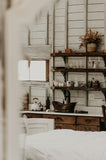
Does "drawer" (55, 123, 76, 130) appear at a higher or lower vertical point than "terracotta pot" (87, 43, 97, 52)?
lower

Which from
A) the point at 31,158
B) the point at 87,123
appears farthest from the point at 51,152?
the point at 87,123

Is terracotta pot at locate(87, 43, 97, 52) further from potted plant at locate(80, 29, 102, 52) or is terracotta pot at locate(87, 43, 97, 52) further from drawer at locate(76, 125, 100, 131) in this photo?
drawer at locate(76, 125, 100, 131)

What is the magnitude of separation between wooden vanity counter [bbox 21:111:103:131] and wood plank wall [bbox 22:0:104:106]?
23.3 inches

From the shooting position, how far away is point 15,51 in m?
0.77

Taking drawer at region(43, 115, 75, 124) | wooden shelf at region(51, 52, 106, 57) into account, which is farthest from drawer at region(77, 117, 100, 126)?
wooden shelf at region(51, 52, 106, 57)

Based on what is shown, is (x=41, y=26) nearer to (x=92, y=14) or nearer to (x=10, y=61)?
(x=92, y=14)

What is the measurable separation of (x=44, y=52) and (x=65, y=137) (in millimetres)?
3222

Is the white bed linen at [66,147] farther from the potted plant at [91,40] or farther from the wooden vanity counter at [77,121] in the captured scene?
the potted plant at [91,40]

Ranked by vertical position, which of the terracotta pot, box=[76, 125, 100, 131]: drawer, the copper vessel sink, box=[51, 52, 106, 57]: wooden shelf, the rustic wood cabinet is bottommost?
box=[76, 125, 100, 131]: drawer

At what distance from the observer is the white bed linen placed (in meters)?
2.56

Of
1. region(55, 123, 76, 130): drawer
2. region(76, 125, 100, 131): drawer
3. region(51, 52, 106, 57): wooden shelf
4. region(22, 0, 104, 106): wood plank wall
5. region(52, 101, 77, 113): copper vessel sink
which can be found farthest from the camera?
region(22, 0, 104, 106): wood plank wall

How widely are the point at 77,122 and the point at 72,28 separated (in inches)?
81.0

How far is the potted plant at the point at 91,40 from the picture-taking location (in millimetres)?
5723

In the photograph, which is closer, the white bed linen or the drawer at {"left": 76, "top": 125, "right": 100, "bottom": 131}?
the white bed linen
